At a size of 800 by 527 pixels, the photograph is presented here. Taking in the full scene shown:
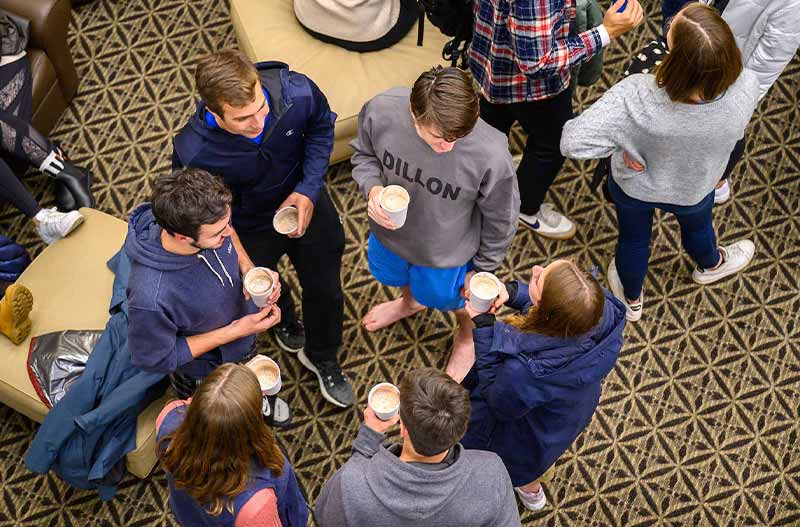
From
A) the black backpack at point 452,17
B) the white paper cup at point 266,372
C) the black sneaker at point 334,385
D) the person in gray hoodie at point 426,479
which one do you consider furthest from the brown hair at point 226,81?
the black sneaker at point 334,385

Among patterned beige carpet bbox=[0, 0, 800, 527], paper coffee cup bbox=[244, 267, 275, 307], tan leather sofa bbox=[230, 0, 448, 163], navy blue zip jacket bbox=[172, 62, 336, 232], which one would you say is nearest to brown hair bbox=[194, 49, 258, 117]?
navy blue zip jacket bbox=[172, 62, 336, 232]

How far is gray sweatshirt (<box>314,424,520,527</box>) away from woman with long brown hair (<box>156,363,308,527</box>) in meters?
0.18

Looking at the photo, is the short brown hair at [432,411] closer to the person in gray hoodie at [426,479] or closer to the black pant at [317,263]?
the person in gray hoodie at [426,479]

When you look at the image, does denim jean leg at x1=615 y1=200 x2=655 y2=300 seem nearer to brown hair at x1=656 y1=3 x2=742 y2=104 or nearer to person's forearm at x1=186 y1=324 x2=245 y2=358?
brown hair at x1=656 y1=3 x2=742 y2=104

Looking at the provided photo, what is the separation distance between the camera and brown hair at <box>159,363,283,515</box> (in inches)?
83.2

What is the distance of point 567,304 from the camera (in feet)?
7.77

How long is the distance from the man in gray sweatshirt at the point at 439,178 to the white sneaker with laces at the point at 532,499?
2.68ft

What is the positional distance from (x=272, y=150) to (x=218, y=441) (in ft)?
3.50

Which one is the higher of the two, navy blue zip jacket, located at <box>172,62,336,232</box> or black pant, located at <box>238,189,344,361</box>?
navy blue zip jacket, located at <box>172,62,336,232</box>

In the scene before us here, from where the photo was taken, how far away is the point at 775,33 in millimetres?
3080

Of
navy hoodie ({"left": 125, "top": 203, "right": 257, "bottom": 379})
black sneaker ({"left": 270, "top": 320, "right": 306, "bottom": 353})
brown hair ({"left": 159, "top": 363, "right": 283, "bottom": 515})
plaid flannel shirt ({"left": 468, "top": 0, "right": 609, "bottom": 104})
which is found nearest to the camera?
brown hair ({"left": 159, "top": 363, "right": 283, "bottom": 515})

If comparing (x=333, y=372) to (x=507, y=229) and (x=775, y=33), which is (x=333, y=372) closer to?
(x=507, y=229)

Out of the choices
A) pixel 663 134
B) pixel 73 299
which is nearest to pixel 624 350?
pixel 663 134

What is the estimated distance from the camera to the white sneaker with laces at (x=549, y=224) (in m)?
3.91
